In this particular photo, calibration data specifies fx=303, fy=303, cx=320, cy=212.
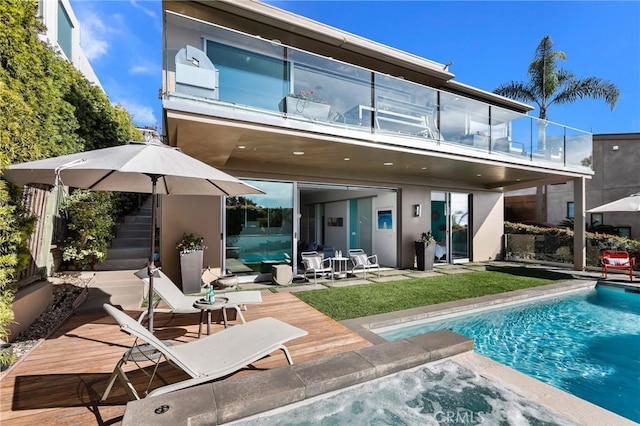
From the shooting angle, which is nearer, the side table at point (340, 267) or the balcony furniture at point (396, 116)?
the balcony furniture at point (396, 116)

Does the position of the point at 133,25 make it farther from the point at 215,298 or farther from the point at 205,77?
the point at 215,298

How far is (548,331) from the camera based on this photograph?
518cm

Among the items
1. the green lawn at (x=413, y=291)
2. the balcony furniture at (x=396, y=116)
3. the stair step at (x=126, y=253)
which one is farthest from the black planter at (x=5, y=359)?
the balcony furniture at (x=396, y=116)

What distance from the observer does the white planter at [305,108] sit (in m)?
5.85

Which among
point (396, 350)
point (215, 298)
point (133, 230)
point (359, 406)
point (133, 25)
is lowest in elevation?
point (359, 406)

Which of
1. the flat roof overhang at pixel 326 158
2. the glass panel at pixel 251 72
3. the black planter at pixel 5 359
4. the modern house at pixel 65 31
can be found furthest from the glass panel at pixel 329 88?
the modern house at pixel 65 31

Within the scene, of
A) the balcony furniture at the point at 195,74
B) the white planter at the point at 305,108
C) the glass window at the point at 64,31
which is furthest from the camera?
the glass window at the point at 64,31

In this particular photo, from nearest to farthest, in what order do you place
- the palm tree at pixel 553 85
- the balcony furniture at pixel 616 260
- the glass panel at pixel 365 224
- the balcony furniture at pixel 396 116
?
1. the balcony furniture at pixel 396 116
2. the balcony furniture at pixel 616 260
3. the glass panel at pixel 365 224
4. the palm tree at pixel 553 85

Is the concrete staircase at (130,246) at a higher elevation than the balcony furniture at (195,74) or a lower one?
lower

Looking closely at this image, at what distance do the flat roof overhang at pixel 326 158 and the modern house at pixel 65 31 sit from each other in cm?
683

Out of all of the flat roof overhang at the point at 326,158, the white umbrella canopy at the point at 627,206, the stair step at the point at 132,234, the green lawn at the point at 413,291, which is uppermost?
the flat roof overhang at the point at 326,158

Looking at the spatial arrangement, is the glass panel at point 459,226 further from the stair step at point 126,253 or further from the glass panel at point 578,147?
the stair step at point 126,253

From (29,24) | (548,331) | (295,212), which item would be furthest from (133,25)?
(548,331)

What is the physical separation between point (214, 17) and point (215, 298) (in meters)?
6.26
